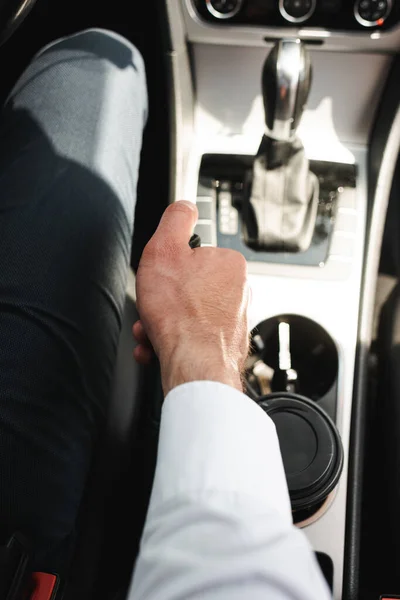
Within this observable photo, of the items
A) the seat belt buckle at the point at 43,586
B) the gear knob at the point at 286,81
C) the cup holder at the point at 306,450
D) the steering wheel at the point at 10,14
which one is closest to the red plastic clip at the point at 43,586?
the seat belt buckle at the point at 43,586

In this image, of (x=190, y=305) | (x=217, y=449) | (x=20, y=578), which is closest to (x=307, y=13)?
(x=190, y=305)

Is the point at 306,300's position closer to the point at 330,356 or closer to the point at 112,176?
the point at 330,356

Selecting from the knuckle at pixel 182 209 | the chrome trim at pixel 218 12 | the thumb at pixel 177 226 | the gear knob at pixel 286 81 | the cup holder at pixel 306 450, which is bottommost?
the cup holder at pixel 306 450

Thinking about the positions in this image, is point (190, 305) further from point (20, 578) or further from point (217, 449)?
point (20, 578)

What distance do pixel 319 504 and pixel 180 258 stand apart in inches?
13.9

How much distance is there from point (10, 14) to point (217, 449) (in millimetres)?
408

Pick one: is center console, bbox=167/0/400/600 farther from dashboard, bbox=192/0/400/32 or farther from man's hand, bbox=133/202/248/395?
man's hand, bbox=133/202/248/395

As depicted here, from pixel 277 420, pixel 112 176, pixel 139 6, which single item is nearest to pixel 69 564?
pixel 277 420

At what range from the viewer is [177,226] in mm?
585

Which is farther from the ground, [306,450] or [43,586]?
[306,450]

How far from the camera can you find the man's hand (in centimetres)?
50

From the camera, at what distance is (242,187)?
0.89 m

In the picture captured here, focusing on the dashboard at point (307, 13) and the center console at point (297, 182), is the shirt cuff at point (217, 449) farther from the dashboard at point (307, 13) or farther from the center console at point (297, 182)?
the dashboard at point (307, 13)

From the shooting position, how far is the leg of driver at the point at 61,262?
616 millimetres
